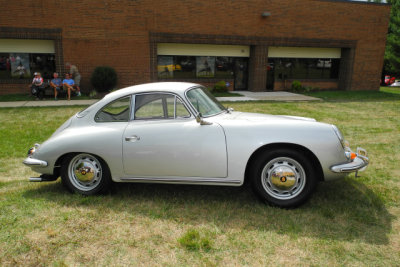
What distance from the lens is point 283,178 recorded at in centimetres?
366

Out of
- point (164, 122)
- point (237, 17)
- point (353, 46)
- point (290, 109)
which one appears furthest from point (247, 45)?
point (164, 122)

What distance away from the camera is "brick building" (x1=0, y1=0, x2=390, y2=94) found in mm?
15984

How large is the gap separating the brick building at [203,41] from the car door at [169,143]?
13892mm

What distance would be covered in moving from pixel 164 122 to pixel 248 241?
69.2 inches

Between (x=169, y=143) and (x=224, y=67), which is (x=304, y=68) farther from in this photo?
(x=169, y=143)

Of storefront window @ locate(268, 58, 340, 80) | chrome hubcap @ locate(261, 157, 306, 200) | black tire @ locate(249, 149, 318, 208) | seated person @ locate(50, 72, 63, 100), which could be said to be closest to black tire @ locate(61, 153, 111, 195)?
black tire @ locate(249, 149, 318, 208)

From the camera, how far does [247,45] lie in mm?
19109

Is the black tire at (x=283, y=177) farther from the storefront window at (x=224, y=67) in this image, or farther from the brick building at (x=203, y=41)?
the storefront window at (x=224, y=67)

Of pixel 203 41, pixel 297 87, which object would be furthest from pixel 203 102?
pixel 297 87

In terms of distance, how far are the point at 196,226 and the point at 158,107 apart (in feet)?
5.18

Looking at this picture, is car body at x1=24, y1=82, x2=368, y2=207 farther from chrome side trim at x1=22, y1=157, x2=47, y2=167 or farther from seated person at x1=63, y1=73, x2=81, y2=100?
seated person at x1=63, y1=73, x2=81, y2=100

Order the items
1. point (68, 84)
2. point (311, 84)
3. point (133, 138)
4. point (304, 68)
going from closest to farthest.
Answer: point (133, 138) < point (68, 84) < point (304, 68) < point (311, 84)

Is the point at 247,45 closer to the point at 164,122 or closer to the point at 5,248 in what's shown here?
the point at 164,122

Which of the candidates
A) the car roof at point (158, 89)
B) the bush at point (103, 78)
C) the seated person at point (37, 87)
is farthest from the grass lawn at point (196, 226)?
the bush at point (103, 78)
